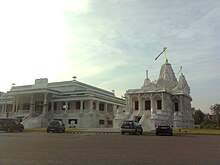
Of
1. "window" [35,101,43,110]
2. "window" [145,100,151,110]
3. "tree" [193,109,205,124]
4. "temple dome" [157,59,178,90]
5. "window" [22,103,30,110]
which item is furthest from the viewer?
"tree" [193,109,205,124]

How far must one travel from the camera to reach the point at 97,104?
50.1 metres

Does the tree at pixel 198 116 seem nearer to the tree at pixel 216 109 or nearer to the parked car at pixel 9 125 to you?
the tree at pixel 216 109

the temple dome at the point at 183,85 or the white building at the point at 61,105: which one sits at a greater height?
the temple dome at the point at 183,85

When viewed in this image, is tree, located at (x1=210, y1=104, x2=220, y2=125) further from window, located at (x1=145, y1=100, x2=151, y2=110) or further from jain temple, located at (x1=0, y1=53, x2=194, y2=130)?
window, located at (x1=145, y1=100, x2=151, y2=110)

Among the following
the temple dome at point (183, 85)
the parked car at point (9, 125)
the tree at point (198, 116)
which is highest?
the temple dome at point (183, 85)

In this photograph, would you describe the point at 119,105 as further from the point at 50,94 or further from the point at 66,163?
the point at 66,163

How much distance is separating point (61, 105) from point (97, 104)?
26.7 feet

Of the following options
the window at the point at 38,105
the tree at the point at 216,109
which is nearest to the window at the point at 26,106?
the window at the point at 38,105

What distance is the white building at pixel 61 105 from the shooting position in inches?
1854

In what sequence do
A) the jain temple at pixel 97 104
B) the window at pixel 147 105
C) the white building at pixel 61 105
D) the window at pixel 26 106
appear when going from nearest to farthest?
the jain temple at pixel 97 104 → the white building at pixel 61 105 → the window at pixel 147 105 → the window at pixel 26 106

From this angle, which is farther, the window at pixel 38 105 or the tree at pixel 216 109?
the window at pixel 38 105

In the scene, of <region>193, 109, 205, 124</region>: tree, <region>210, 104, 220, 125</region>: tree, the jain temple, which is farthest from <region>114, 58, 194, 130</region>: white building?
<region>193, 109, 205, 124</region>: tree

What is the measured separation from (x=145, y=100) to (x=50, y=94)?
779 inches

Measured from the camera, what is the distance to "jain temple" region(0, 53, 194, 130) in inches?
1774
